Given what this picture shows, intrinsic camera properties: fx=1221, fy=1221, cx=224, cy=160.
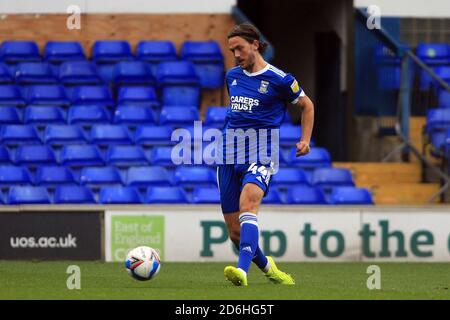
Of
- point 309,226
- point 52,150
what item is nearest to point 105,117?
point 52,150

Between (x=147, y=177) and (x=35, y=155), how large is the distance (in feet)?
5.13

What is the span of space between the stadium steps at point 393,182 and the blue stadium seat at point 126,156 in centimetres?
305

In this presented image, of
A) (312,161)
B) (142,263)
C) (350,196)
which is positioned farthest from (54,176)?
(142,263)

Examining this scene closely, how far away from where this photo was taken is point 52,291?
340 inches

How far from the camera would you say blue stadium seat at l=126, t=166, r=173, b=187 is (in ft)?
52.5

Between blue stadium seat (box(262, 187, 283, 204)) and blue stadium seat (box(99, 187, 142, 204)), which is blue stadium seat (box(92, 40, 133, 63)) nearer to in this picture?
blue stadium seat (box(99, 187, 142, 204))

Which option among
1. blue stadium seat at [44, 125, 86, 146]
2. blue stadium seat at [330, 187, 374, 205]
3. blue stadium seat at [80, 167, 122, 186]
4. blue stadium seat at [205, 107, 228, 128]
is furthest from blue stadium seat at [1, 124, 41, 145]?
blue stadium seat at [330, 187, 374, 205]

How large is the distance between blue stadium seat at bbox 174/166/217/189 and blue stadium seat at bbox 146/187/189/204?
351mm

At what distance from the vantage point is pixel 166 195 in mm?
15570

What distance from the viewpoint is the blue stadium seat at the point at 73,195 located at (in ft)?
50.9

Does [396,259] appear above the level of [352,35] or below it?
below

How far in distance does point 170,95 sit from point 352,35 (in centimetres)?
328

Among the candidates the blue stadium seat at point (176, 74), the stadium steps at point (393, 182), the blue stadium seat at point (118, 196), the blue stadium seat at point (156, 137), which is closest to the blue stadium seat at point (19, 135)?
the blue stadium seat at point (156, 137)
